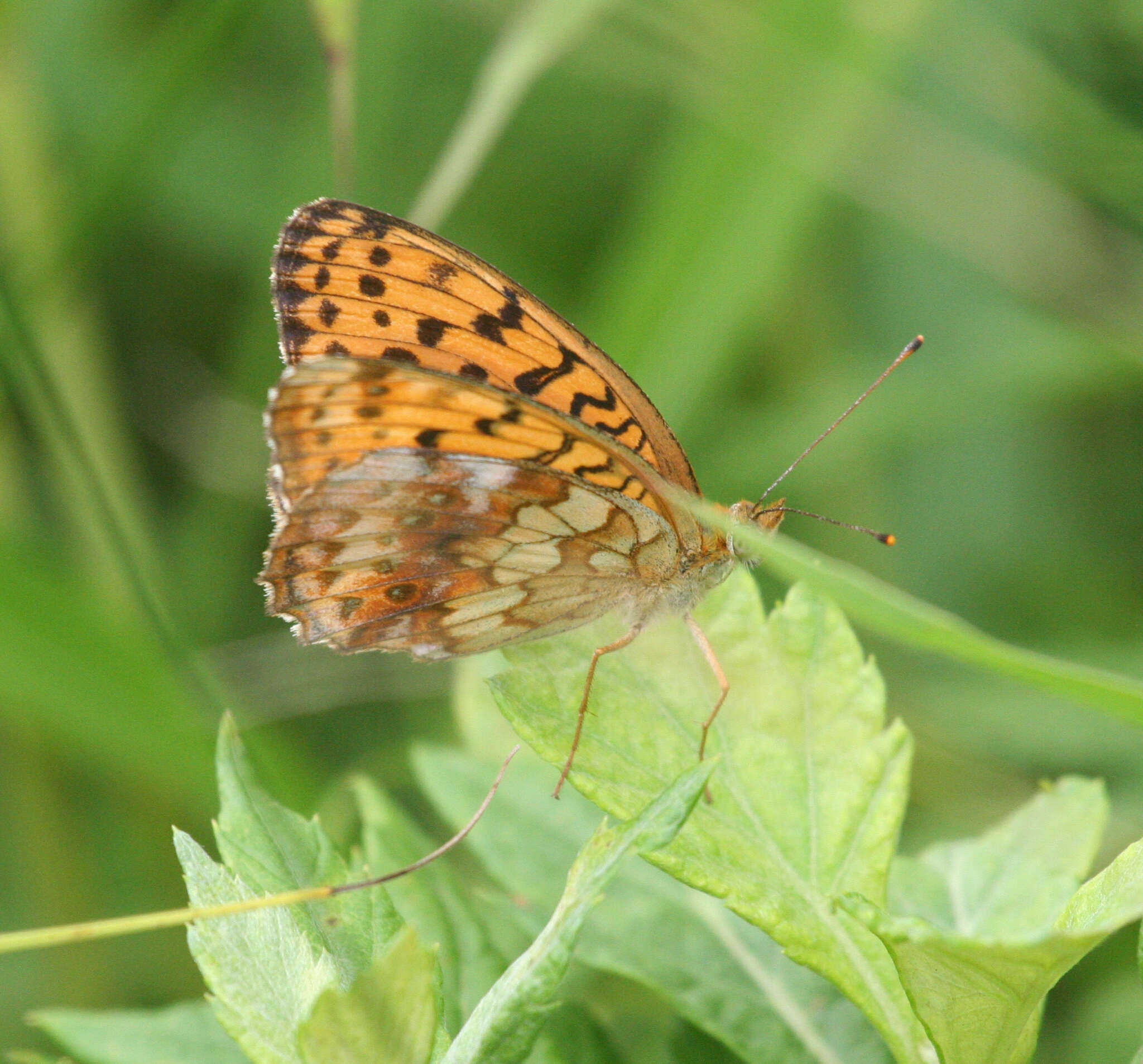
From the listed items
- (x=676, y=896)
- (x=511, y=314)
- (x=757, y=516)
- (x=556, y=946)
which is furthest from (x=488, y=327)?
(x=556, y=946)

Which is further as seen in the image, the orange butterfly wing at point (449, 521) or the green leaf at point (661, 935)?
the orange butterfly wing at point (449, 521)

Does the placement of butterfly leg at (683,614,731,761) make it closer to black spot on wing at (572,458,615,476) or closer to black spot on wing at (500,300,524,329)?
black spot on wing at (572,458,615,476)

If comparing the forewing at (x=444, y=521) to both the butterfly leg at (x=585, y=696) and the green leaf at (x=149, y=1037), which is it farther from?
the green leaf at (x=149, y=1037)

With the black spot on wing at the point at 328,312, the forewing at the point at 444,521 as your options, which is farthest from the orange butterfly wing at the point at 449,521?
the black spot on wing at the point at 328,312

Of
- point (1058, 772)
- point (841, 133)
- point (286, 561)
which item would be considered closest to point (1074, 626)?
point (1058, 772)

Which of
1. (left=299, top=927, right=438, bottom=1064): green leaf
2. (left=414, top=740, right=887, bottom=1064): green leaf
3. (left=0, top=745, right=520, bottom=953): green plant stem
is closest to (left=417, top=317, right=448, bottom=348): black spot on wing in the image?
(left=414, top=740, right=887, bottom=1064): green leaf

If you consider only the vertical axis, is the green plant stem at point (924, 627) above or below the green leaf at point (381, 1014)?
above

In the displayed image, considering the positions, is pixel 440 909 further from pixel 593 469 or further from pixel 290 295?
pixel 290 295
